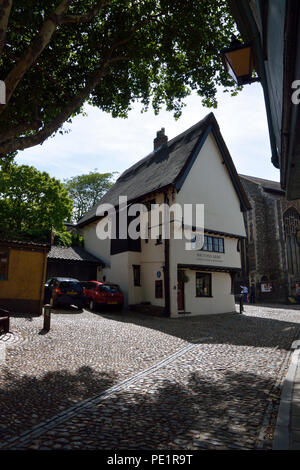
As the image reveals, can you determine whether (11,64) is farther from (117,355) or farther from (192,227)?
(192,227)

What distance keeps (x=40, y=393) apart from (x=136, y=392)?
1.53m

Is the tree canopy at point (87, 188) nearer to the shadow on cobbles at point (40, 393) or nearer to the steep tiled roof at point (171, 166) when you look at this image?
the steep tiled roof at point (171, 166)

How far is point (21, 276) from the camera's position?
47.2 feet

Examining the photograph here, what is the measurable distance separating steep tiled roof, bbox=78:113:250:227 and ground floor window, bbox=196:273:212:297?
6414 millimetres

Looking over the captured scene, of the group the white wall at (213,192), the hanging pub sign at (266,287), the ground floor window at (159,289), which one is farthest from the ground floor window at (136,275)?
the hanging pub sign at (266,287)

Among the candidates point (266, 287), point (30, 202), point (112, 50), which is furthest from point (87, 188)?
point (112, 50)

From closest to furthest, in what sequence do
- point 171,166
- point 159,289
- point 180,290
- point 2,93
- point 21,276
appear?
point 2,93
point 21,276
point 180,290
point 159,289
point 171,166

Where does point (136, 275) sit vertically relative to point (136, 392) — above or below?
above

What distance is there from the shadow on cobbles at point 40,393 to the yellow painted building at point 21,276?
860cm

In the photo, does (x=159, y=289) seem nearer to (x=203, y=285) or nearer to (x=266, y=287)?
(x=203, y=285)

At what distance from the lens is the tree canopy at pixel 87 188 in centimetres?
4712

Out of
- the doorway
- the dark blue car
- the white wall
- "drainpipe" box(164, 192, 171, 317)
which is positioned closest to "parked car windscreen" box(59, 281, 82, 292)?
the dark blue car

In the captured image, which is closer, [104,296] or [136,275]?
[104,296]
